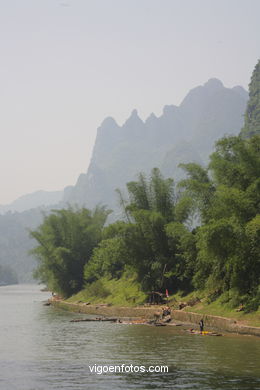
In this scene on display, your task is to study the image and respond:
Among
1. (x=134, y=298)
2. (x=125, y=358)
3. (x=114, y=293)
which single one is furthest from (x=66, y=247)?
(x=125, y=358)

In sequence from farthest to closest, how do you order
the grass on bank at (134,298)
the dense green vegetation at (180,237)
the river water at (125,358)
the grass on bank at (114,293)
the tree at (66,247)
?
the tree at (66,247) → the grass on bank at (114,293) → the grass on bank at (134,298) → the dense green vegetation at (180,237) → the river water at (125,358)

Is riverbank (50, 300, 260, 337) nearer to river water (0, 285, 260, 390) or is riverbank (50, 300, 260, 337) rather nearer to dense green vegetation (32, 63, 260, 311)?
river water (0, 285, 260, 390)

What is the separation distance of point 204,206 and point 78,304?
27.8 meters

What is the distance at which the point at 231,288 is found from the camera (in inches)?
1634

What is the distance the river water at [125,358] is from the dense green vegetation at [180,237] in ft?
17.7

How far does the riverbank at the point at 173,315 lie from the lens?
121 ft

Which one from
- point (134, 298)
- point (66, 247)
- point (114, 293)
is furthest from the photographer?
point (66, 247)

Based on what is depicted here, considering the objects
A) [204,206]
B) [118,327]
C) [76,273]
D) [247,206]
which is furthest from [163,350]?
[76,273]

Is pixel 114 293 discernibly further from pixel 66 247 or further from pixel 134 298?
pixel 66 247

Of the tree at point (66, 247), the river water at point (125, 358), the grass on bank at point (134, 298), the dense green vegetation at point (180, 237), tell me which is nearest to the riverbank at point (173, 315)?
the grass on bank at point (134, 298)

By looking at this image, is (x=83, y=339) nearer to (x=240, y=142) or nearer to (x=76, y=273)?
(x=240, y=142)

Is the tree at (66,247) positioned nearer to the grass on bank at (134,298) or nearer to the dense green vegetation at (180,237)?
the dense green vegetation at (180,237)

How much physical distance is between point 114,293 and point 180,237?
58.2ft

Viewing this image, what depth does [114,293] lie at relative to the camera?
6588 cm
